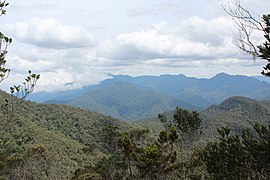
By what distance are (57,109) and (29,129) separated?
4100cm

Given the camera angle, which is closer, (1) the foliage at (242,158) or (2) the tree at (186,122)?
(1) the foliage at (242,158)

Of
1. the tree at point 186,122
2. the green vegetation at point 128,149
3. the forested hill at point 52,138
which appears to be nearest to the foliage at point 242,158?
Result: the green vegetation at point 128,149

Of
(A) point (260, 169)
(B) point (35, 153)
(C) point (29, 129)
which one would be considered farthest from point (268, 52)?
(C) point (29, 129)

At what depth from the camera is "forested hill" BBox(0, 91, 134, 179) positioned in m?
39.7

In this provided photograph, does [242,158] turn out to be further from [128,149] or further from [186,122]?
[186,122]

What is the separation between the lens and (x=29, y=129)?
243 feet

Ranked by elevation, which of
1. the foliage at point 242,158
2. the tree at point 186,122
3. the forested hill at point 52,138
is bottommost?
the forested hill at point 52,138

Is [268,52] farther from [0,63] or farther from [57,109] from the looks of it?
[57,109]

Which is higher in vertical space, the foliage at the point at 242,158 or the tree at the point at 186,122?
the foliage at the point at 242,158

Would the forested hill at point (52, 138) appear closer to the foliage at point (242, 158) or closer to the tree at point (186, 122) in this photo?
the foliage at point (242, 158)

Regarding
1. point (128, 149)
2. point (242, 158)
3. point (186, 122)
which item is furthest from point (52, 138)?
point (242, 158)

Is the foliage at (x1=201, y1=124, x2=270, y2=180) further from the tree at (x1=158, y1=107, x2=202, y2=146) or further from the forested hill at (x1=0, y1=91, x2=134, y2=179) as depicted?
the tree at (x1=158, y1=107, x2=202, y2=146)

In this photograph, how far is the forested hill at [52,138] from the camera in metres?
39.7

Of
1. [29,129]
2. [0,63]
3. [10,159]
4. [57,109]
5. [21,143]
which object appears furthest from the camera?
[57,109]
